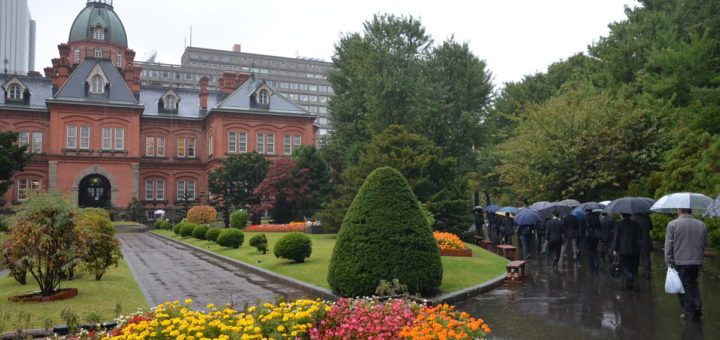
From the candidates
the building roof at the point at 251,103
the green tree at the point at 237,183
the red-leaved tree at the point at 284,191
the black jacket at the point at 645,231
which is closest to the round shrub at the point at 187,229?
the red-leaved tree at the point at 284,191

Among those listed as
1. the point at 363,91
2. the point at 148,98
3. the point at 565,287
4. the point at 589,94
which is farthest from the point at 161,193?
the point at 565,287

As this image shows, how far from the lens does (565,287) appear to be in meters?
12.2

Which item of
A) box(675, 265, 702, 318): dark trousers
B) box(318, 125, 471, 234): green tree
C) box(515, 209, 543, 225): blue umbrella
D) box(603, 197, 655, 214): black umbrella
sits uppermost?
box(318, 125, 471, 234): green tree

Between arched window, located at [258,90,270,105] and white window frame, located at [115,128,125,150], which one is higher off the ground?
arched window, located at [258,90,270,105]

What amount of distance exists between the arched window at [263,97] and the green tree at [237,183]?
16067mm

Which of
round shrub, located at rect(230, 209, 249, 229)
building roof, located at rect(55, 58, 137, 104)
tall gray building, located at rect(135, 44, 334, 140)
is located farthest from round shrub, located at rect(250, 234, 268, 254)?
tall gray building, located at rect(135, 44, 334, 140)

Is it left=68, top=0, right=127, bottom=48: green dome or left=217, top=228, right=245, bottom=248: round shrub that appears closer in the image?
left=217, top=228, right=245, bottom=248: round shrub

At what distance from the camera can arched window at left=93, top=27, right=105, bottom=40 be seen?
206 ft

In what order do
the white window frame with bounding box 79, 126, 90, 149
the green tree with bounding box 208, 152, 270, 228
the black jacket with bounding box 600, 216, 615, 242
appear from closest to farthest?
the black jacket with bounding box 600, 216, 615, 242, the green tree with bounding box 208, 152, 270, 228, the white window frame with bounding box 79, 126, 90, 149

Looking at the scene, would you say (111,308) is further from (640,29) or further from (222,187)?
(640,29)

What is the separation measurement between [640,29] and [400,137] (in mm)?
20304

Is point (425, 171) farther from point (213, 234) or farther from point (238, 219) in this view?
point (238, 219)

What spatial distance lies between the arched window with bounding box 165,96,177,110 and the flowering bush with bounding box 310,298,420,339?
178ft

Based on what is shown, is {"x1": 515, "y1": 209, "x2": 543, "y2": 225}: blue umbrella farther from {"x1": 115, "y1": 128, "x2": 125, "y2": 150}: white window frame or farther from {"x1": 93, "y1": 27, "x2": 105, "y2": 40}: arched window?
{"x1": 93, "y1": 27, "x2": 105, "y2": 40}: arched window
